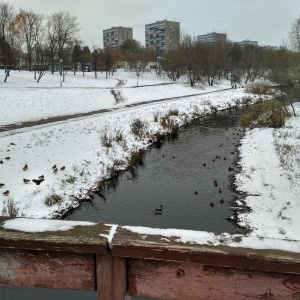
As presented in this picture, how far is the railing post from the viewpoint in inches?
69.1

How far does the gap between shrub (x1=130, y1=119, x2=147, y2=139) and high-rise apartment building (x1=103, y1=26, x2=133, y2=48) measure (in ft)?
448

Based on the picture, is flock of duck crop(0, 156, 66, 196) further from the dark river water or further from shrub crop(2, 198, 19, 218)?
the dark river water

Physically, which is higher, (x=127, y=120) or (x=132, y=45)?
(x=132, y=45)

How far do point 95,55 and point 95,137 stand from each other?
57.4m

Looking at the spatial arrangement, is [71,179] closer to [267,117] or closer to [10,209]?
[10,209]

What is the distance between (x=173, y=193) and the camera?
42.8ft

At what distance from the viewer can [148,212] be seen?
11.2 metres

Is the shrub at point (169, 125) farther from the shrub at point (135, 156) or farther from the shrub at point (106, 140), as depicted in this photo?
the shrub at point (106, 140)

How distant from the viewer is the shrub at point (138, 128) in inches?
894

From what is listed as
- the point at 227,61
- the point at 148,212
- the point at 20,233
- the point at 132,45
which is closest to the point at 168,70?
the point at 227,61

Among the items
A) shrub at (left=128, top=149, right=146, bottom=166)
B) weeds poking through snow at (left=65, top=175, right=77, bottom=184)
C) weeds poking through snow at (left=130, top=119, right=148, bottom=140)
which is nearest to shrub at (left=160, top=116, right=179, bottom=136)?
weeds poking through snow at (left=130, top=119, right=148, bottom=140)

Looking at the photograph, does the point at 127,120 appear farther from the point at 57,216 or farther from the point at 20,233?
the point at 20,233

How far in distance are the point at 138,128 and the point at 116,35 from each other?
14399 cm

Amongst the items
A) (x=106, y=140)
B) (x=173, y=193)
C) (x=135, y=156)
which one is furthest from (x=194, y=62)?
(x=173, y=193)
